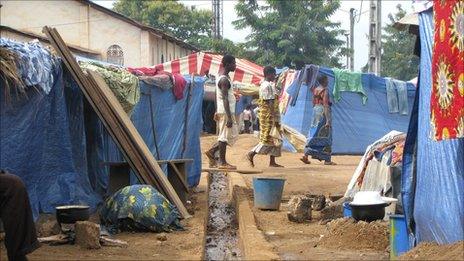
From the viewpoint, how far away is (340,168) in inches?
592

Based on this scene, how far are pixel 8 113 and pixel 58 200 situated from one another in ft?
3.97

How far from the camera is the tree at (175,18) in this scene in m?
50.0

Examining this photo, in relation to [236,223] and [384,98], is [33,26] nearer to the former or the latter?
[384,98]

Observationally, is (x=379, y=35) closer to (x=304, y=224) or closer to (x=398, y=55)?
(x=304, y=224)

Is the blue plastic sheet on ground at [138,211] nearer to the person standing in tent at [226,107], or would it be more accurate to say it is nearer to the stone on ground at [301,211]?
the stone on ground at [301,211]

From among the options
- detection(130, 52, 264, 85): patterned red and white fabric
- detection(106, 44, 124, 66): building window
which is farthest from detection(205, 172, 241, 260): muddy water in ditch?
detection(106, 44, 124, 66): building window

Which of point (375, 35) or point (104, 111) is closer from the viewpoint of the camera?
point (104, 111)

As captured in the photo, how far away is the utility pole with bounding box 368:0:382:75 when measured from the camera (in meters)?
23.4

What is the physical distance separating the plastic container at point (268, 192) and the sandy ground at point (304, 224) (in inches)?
4.4

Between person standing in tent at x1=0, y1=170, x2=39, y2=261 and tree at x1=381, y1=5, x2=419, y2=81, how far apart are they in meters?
43.0

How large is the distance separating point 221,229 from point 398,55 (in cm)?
4228

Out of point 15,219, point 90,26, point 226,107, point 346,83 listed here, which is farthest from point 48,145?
point 90,26

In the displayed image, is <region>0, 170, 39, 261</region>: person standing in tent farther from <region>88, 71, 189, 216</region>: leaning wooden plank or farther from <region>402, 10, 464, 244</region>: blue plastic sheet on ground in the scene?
<region>402, 10, 464, 244</region>: blue plastic sheet on ground

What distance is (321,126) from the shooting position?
15.8 m
